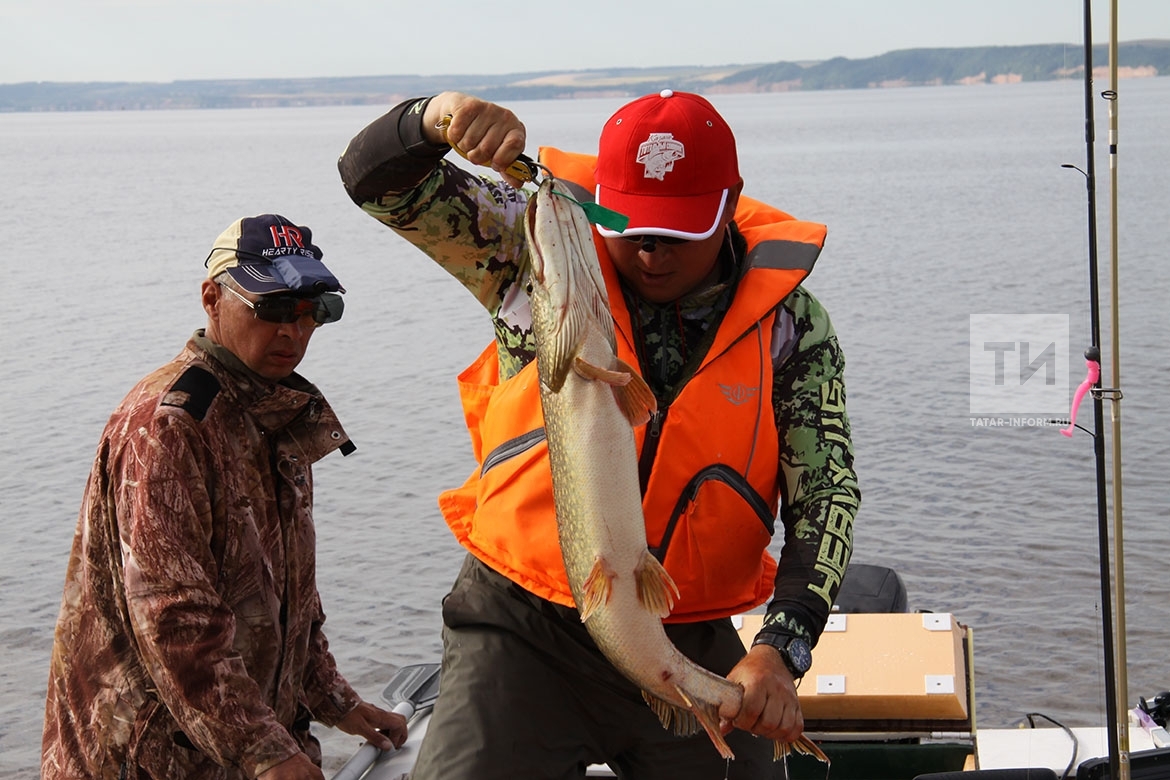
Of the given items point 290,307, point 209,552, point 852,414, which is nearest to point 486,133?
point 290,307

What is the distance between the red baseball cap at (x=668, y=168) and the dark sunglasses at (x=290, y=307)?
89cm

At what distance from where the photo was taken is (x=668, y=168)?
3.33 metres

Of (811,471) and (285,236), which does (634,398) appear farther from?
(285,236)

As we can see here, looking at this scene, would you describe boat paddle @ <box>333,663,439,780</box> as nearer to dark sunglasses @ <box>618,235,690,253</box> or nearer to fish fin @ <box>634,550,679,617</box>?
fish fin @ <box>634,550,679,617</box>

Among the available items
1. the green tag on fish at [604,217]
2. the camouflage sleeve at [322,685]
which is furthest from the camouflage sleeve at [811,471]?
the camouflage sleeve at [322,685]

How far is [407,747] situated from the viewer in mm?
4637

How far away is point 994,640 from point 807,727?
16.2ft

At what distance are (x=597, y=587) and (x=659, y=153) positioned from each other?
3.72 ft

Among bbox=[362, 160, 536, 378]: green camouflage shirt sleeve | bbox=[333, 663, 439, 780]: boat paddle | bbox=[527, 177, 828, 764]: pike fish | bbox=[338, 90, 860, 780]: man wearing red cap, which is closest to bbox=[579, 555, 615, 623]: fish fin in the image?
bbox=[527, 177, 828, 764]: pike fish

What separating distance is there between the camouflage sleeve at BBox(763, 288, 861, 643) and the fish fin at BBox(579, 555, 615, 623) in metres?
0.57

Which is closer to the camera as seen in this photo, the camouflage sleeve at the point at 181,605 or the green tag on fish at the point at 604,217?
the green tag on fish at the point at 604,217

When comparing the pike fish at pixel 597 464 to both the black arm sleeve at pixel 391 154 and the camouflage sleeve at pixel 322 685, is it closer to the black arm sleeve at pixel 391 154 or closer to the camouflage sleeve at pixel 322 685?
the black arm sleeve at pixel 391 154

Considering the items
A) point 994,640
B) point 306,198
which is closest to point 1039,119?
point 306,198

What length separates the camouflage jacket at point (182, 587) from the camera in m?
3.38
